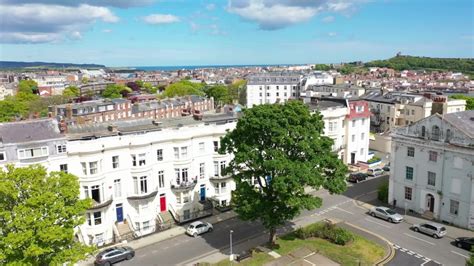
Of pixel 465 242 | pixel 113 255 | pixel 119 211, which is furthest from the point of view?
pixel 119 211

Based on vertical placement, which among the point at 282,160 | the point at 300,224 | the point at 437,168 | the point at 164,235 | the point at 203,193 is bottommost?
the point at 164,235

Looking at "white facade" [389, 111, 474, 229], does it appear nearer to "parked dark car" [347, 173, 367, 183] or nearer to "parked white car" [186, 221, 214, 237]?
"parked dark car" [347, 173, 367, 183]

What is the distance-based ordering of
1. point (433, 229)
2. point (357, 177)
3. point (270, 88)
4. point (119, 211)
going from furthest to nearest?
point (270, 88)
point (357, 177)
point (119, 211)
point (433, 229)

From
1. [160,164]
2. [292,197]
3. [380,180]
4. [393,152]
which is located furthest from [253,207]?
[380,180]

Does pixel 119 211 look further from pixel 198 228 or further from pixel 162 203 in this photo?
pixel 198 228

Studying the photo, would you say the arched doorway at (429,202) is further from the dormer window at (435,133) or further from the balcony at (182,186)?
the balcony at (182,186)

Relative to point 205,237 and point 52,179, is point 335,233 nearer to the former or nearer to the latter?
point 205,237

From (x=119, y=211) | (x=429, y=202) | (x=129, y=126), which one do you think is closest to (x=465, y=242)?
(x=429, y=202)
